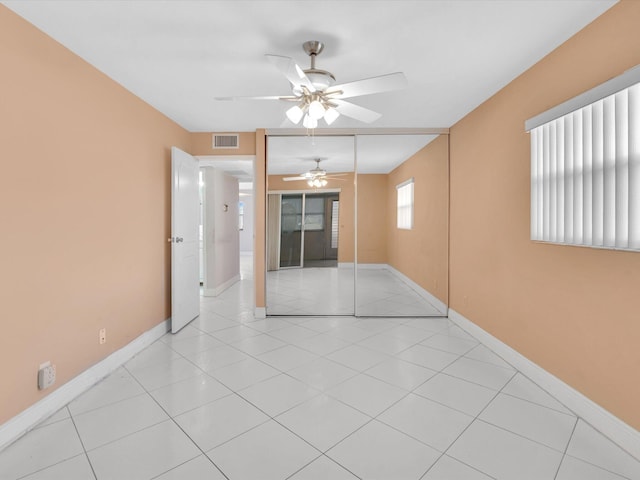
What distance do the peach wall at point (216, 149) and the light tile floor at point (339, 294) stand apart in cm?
187

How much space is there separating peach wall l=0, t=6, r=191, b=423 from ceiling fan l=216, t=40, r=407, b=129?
1114 mm

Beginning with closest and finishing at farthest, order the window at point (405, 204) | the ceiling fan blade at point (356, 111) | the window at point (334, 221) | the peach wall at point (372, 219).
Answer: the ceiling fan blade at point (356, 111), the window at point (405, 204), the window at point (334, 221), the peach wall at point (372, 219)

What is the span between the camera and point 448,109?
3574mm

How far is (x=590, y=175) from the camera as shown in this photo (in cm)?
193

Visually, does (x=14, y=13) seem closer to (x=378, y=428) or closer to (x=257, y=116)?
(x=257, y=116)

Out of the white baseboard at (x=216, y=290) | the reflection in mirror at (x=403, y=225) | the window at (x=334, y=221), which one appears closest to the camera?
the reflection in mirror at (x=403, y=225)

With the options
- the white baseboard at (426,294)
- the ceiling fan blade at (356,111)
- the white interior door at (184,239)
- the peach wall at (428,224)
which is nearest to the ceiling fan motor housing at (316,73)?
the ceiling fan blade at (356,111)

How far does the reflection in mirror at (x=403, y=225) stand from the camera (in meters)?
4.62

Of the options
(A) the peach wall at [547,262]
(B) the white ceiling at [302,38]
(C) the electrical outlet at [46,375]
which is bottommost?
(C) the electrical outlet at [46,375]

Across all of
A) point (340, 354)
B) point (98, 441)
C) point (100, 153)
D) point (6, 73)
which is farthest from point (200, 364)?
point (6, 73)

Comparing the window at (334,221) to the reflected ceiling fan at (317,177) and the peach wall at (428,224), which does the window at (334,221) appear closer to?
the reflected ceiling fan at (317,177)

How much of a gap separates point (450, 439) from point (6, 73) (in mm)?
3291

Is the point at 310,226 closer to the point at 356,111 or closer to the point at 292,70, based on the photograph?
the point at 356,111

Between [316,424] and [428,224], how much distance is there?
3.92m
